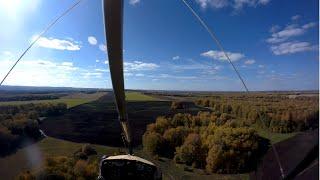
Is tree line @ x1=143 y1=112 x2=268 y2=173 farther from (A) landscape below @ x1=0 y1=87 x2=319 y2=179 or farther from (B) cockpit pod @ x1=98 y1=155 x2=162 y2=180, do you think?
(B) cockpit pod @ x1=98 y1=155 x2=162 y2=180

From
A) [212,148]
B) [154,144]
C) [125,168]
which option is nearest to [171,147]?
[154,144]

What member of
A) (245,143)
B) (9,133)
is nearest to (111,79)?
(245,143)

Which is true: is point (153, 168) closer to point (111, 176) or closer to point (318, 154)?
point (111, 176)

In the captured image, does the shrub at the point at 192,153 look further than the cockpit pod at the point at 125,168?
Yes

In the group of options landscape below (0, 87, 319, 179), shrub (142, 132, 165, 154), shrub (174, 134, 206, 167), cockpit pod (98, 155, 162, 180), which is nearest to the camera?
cockpit pod (98, 155, 162, 180)

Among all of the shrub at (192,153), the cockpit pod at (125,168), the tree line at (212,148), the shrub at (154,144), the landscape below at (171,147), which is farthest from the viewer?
the shrub at (154,144)

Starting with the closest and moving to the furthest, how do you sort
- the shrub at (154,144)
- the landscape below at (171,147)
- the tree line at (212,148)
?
the landscape below at (171,147) < the tree line at (212,148) < the shrub at (154,144)

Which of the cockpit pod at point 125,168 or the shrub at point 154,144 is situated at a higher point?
the cockpit pod at point 125,168

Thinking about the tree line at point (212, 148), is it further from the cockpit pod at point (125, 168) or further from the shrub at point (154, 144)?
the cockpit pod at point (125, 168)

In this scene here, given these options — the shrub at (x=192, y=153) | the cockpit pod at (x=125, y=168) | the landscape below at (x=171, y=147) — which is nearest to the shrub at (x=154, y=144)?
the landscape below at (x=171, y=147)

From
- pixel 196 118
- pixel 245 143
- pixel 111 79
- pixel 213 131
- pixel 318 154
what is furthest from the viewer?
pixel 196 118

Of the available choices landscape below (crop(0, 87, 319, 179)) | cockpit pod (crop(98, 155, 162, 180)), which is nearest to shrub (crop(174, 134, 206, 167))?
landscape below (crop(0, 87, 319, 179))
